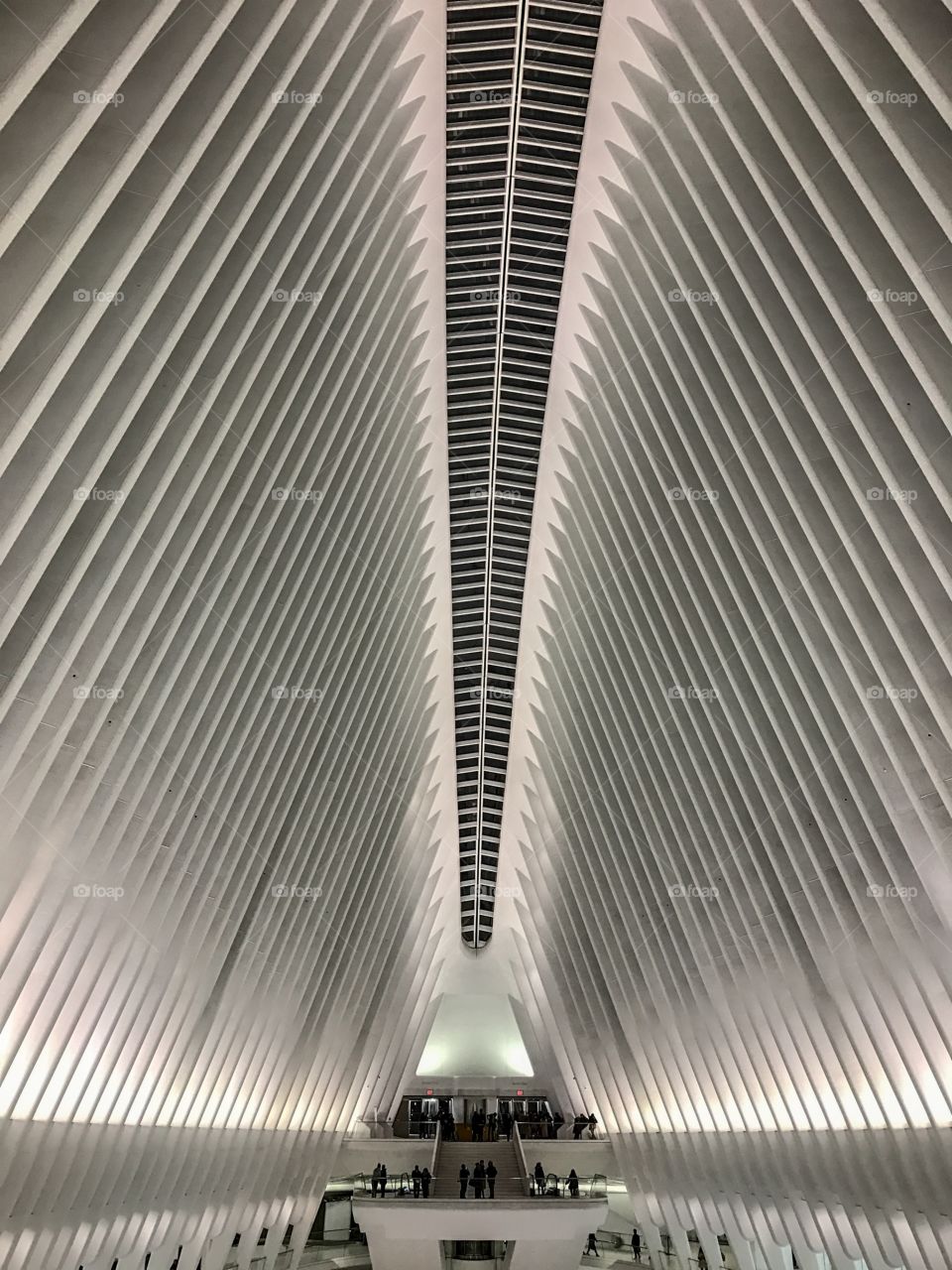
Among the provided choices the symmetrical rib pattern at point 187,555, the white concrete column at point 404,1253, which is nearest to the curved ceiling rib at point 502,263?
the symmetrical rib pattern at point 187,555

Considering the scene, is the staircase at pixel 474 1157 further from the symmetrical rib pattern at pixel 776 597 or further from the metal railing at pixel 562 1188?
the symmetrical rib pattern at pixel 776 597

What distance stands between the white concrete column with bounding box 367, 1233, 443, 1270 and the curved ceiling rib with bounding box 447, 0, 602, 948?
15.8m

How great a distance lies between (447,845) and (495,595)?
1374 cm

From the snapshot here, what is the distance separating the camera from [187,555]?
12.3m

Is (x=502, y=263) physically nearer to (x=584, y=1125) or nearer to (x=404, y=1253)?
(x=404, y=1253)

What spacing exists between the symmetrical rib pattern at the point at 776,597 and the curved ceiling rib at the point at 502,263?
1.07m

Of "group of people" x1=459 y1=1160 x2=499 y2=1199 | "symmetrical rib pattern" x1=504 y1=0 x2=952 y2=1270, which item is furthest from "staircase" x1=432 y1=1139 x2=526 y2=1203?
"symmetrical rib pattern" x1=504 y1=0 x2=952 y2=1270

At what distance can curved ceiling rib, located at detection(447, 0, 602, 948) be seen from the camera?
14.7 m

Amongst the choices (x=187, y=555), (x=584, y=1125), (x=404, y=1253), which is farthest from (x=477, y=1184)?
(x=187, y=555)

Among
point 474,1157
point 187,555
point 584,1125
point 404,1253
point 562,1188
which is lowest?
point 404,1253

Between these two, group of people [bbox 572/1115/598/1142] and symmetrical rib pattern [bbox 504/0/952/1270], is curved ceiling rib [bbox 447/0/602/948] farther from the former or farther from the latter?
group of people [bbox 572/1115/598/1142]

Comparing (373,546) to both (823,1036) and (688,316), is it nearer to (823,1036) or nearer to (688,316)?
(688,316)

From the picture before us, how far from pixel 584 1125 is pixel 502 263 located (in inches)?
1154

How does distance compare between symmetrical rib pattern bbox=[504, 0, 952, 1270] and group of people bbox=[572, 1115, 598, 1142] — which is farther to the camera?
group of people bbox=[572, 1115, 598, 1142]
